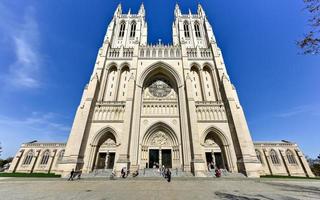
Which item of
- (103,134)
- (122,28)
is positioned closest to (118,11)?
(122,28)

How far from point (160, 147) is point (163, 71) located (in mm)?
12470

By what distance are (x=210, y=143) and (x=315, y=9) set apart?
1659cm

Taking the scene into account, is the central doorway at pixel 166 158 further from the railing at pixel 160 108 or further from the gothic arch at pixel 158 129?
Answer: the railing at pixel 160 108

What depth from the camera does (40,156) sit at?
1010 inches

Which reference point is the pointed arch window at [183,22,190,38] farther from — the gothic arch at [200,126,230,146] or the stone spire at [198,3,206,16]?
the gothic arch at [200,126,230,146]

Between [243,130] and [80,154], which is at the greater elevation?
[243,130]

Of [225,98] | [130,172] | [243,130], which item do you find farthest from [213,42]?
[130,172]

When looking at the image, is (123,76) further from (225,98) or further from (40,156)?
(40,156)

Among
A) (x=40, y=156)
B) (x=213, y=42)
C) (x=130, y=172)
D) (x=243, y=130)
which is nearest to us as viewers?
(x=130, y=172)

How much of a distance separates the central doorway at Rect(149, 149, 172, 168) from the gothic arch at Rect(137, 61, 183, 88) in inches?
391

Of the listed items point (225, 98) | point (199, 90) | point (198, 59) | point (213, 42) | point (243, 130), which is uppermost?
point (213, 42)

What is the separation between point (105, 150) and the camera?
696 inches

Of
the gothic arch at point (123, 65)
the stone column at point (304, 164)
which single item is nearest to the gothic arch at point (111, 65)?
the gothic arch at point (123, 65)

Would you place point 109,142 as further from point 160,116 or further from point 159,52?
point 159,52
